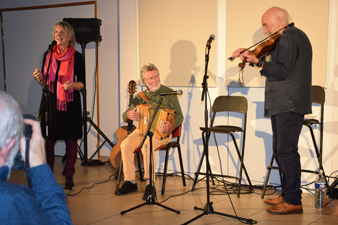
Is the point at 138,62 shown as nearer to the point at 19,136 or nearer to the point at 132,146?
the point at 132,146

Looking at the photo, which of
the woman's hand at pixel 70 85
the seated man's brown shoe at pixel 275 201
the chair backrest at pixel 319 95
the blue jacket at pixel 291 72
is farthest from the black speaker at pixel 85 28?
the seated man's brown shoe at pixel 275 201

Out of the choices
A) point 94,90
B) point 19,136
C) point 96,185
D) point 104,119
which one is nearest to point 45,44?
Answer: point 94,90

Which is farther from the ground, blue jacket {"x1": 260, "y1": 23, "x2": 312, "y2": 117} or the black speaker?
the black speaker

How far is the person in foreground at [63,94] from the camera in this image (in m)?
3.82

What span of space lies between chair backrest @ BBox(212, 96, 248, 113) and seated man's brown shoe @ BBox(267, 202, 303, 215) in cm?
108

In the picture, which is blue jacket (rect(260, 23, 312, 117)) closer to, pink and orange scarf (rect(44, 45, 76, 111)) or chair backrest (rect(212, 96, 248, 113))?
chair backrest (rect(212, 96, 248, 113))

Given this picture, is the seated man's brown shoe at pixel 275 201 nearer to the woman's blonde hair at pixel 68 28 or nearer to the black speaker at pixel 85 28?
the woman's blonde hair at pixel 68 28

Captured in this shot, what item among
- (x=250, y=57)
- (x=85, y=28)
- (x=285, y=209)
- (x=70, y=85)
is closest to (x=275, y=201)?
(x=285, y=209)

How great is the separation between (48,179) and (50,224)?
130 millimetres

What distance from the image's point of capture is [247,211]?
3.20 metres

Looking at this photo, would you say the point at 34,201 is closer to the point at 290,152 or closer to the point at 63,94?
the point at 290,152

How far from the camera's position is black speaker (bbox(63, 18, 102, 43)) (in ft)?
16.3

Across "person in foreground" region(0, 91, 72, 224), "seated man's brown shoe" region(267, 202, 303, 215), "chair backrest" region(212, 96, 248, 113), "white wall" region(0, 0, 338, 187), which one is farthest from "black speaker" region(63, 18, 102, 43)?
"person in foreground" region(0, 91, 72, 224)

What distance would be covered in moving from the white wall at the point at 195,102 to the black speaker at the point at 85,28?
31 centimetres
